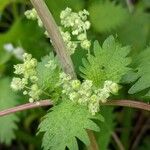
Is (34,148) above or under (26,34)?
under

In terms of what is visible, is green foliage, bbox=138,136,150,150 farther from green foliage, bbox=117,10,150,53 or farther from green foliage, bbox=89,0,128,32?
green foliage, bbox=89,0,128,32

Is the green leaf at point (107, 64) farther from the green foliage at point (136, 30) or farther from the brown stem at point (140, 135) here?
the brown stem at point (140, 135)

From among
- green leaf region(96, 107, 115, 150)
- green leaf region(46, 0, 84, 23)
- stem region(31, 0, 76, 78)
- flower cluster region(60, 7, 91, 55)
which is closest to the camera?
stem region(31, 0, 76, 78)

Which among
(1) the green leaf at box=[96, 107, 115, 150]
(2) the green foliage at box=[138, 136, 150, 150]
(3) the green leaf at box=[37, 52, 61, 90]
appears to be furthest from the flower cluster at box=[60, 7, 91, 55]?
(2) the green foliage at box=[138, 136, 150, 150]

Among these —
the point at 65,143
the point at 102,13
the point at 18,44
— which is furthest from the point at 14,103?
the point at 65,143

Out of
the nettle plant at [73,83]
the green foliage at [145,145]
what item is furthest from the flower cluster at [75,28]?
the green foliage at [145,145]

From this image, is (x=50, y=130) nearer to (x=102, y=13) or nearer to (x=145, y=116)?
(x=102, y=13)
